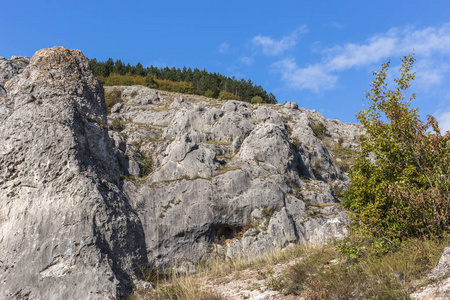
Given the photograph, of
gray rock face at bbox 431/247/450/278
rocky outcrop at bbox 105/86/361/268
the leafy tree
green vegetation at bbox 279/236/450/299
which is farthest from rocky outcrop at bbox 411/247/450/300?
rocky outcrop at bbox 105/86/361/268

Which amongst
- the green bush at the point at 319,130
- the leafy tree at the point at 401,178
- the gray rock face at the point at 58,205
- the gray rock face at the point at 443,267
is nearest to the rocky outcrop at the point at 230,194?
the leafy tree at the point at 401,178

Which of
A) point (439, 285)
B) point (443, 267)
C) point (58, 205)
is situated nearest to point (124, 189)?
point (58, 205)

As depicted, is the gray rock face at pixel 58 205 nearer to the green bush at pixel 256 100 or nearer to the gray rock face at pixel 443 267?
the gray rock face at pixel 443 267

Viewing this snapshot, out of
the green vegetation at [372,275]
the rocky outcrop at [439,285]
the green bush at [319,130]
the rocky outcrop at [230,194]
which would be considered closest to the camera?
the rocky outcrop at [439,285]

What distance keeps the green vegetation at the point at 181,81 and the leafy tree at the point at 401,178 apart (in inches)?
4060

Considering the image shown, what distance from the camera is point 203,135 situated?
4831 cm

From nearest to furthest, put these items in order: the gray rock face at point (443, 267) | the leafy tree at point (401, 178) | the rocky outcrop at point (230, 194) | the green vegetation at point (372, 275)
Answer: the gray rock face at point (443, 267)
the green vegetation at point (372, 275)
the leafy tree at point (401, 178)
the rocky outcrop at point (230, 194)

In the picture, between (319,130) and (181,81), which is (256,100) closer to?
(181,81)

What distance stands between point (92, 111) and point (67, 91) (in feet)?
3.68

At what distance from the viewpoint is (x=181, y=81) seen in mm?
125125

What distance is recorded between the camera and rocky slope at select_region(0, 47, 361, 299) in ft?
28.9

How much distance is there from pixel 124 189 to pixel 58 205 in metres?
24.6

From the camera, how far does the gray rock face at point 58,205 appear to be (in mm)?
8500

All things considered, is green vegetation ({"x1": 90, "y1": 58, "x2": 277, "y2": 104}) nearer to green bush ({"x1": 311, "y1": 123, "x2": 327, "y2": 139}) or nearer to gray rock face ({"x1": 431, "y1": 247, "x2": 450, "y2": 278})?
green bush ({"x1": 311, "y1": 123, "x2": 327, "y2": 139})
